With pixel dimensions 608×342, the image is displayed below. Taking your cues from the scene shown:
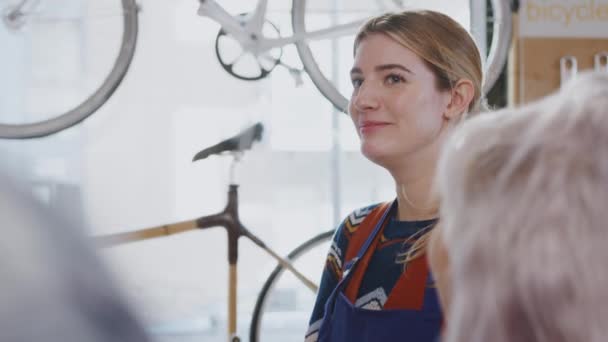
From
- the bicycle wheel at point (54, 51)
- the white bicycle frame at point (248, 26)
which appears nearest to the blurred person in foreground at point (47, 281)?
the bicycle wheel at point (54, 51)

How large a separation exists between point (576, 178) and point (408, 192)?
75 centimetres

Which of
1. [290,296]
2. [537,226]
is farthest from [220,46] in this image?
[537,226]

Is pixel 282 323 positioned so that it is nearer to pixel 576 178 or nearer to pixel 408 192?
pixel 408 192

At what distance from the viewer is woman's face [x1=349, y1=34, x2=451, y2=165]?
3.66ft

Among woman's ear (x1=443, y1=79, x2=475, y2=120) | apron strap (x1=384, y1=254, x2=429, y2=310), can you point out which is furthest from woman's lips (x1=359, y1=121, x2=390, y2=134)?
apron strap (x1=384, y1=254, x2=429, y2=310)

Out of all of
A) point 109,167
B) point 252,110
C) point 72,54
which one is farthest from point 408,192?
point 72,54

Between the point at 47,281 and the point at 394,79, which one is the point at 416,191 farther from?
the point at 47,281

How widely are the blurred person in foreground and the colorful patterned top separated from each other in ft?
3.38

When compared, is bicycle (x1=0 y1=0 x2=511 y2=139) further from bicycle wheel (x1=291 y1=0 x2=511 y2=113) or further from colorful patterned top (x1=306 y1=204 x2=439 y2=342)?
colorful patterned top (x1=306 y1=204 x2=439 y2=342)

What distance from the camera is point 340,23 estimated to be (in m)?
2.12

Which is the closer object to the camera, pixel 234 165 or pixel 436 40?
pixel 436 40

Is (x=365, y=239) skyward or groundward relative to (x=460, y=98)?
groundward

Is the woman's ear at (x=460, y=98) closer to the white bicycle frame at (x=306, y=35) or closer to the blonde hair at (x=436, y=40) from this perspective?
the blonde hair at (x=436, y=40)

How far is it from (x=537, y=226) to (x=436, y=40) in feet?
2.68
